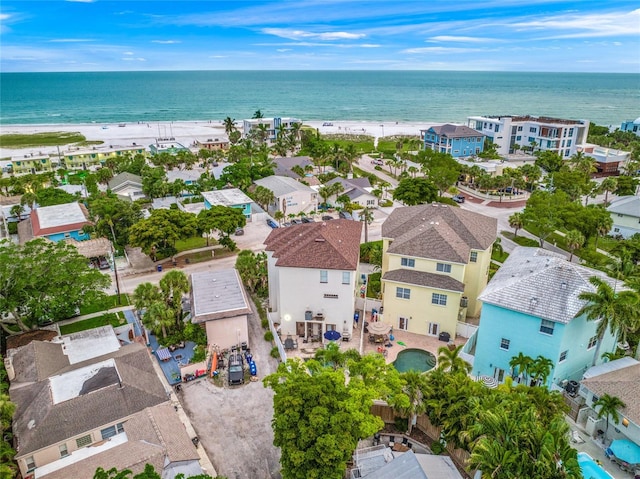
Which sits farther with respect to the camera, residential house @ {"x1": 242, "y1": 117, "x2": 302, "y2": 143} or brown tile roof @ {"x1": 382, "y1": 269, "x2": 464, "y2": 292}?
residential house @ {"x1": 242, "y1": 117, "x2": 302, "y2": 143}

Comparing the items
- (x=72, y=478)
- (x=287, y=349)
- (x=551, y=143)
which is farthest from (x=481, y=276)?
(x=551, y=143)

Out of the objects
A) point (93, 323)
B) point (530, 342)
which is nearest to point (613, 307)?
point (530, 342)

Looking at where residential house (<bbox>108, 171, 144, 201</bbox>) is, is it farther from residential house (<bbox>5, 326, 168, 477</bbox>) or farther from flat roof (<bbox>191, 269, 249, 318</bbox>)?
residential house (<bbox>5, 326, 168, 477</bbox>)

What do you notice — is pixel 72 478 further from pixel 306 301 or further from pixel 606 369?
pixel 606 369

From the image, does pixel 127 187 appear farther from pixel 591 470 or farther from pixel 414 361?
pixel 591 470

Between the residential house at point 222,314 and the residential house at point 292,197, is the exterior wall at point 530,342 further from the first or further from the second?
the residential house at point 292,197

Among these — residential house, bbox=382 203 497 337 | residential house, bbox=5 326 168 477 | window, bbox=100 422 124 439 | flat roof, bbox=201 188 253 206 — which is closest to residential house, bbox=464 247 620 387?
residential house, bbox=382 203 497 337

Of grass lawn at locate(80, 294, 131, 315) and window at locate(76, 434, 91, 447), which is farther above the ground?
window at locate(76, 434, 91, 447)
